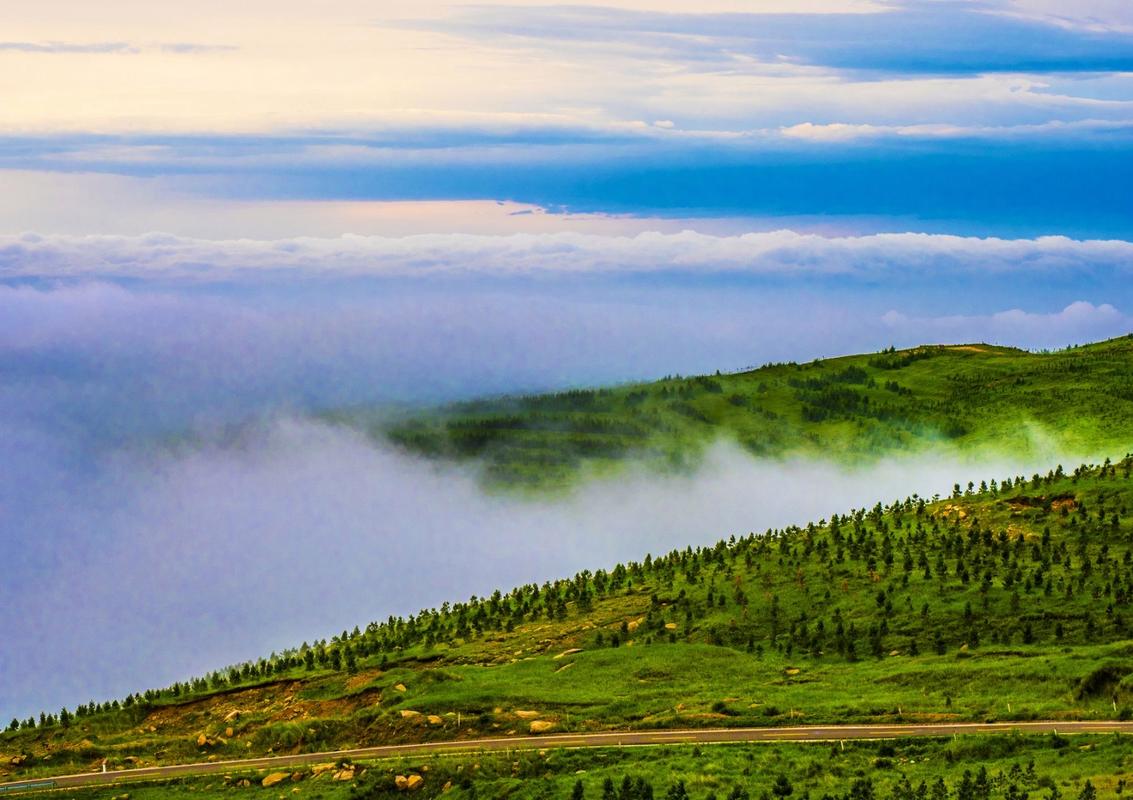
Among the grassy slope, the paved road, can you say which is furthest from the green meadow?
the paved road

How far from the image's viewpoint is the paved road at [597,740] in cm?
9744

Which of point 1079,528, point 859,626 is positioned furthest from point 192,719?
point 1079,528

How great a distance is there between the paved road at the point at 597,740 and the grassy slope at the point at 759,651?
2976mm

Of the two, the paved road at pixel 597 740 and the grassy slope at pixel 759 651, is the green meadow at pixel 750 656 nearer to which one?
the grassy slope at pixel 759 651

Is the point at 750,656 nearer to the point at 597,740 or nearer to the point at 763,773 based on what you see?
the point at 597,740

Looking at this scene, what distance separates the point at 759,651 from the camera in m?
145

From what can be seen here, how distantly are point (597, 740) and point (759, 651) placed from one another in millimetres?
38105

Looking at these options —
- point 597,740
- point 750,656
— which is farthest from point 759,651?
point 597,740

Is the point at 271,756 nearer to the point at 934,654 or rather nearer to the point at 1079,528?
the point at 934,654

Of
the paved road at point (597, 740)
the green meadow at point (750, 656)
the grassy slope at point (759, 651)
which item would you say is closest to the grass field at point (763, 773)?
the green meadow at point (750, 656)

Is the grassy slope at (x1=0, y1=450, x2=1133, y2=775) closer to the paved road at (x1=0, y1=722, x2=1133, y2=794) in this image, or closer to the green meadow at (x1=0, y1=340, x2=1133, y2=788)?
the green meadow at (x1=0, y1=340, x2=1133, y2=788)

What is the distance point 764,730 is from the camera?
108562 millimetres

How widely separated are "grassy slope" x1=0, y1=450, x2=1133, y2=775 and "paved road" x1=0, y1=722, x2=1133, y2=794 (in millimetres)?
2976

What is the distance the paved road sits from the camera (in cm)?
9744
